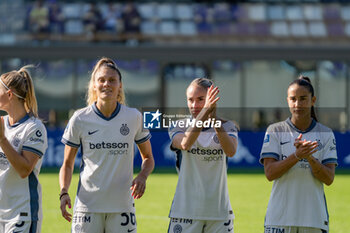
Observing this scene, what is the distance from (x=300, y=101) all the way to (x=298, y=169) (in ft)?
1.56

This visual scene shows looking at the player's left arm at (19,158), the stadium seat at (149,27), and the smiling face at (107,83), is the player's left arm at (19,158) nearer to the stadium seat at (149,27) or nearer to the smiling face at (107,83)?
the smiling face at (107,83)

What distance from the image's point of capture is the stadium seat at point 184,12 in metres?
25.7

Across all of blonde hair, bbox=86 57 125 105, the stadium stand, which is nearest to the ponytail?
blonde hair, bbox=86 57 125 105

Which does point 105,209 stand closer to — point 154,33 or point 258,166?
point 258,166

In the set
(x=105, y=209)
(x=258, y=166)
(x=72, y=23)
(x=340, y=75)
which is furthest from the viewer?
(x=72, y=23)

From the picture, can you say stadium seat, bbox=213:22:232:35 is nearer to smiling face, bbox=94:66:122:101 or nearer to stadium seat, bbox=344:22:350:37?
stadium seat, bbox=344:22:350:37

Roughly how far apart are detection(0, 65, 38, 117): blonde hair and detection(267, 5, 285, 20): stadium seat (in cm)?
2183

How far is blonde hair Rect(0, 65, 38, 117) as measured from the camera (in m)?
4.47

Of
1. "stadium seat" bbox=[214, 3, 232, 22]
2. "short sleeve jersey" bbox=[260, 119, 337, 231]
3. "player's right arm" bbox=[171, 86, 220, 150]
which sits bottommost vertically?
"short sleeve jersey" bbox=[260, 119, 337, 231]

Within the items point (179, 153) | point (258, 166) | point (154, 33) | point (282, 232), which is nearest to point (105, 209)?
point (179, 153)

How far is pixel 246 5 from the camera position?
25.9 m

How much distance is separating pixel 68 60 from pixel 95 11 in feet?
10.1

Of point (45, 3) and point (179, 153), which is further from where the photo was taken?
point (45, 3)

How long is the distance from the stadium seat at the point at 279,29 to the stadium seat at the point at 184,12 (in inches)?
134
